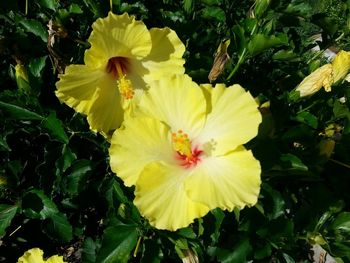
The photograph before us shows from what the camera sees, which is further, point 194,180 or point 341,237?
point 341,237

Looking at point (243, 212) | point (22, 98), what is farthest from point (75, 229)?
point (243, 212)

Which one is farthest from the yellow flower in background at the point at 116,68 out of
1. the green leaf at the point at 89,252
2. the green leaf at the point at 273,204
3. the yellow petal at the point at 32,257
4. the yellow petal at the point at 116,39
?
the green leaf at the point at 89,252

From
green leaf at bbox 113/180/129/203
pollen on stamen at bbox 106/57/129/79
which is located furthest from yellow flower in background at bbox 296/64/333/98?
green leaf at bbox 113/180/129/203

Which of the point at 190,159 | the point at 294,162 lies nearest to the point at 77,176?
the point at 190,159

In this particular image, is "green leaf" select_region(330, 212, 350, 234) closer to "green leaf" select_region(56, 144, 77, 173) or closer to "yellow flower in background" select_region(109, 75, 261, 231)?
"yellow flower in background" select_region(109, 75, 261, 231)

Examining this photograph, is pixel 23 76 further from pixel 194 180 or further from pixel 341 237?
pixel 341 237

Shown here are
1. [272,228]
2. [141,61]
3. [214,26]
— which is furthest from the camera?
[214,26]
